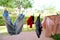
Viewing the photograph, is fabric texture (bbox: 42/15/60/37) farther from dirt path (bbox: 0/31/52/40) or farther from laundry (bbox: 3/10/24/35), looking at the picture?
laundry (bbox: 3/10/24/35)


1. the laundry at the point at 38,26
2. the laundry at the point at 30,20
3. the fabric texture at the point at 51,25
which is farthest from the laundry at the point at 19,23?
the fabric texture at the point at 51,25

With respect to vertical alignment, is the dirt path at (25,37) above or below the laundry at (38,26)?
below

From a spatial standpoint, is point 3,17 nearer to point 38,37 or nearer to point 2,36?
point 2,36

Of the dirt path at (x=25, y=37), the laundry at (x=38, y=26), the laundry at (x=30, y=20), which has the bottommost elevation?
the dirt path at (x=25, y=37)

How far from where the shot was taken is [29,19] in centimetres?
268

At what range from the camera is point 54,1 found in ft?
8.86

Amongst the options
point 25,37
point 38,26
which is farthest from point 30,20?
point 25,37

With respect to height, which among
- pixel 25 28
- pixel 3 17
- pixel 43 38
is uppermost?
pixel 3 17

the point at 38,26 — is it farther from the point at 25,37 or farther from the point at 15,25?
the point at 15,25

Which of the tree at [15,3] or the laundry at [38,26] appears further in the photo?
the laundry at [38,26]

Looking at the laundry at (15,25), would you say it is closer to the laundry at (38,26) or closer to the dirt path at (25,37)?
the dirt path at (25,37)

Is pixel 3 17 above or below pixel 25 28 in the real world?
above

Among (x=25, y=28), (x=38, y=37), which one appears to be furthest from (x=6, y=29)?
(x=38, y=37)

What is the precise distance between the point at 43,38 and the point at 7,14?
0.73 m
